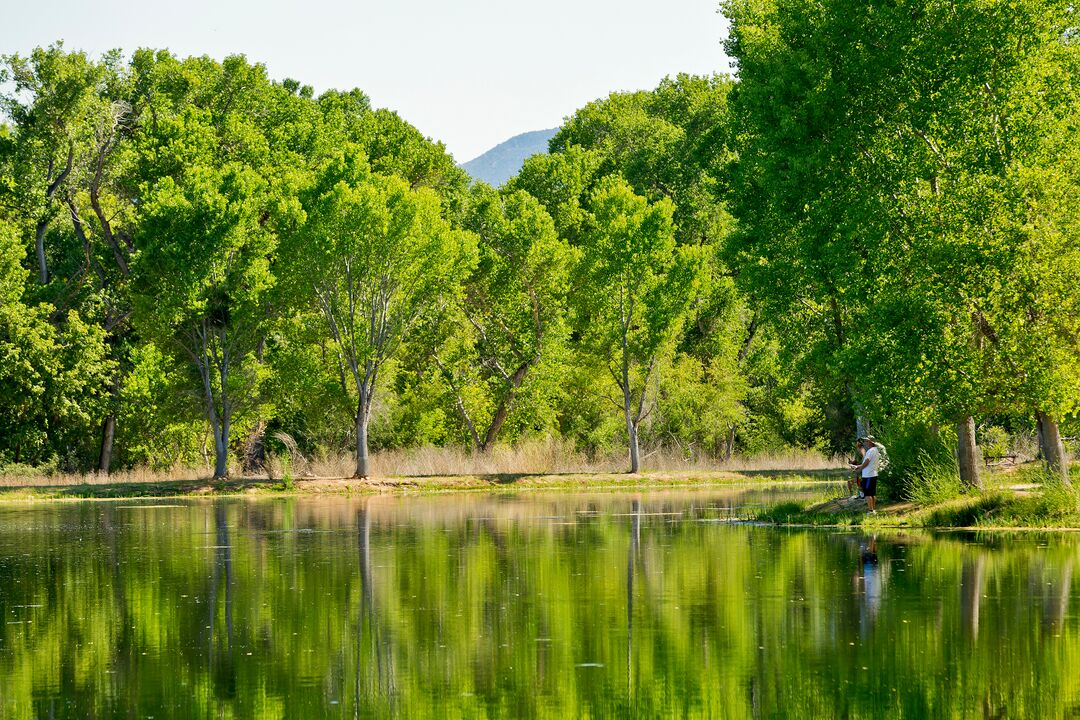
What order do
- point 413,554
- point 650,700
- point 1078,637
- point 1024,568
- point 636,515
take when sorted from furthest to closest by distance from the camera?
point 636,515
point 413,554
point 1024,568
point 1078,637
point 650,700

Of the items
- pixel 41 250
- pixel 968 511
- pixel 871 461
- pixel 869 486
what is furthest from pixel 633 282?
pixel 968 511

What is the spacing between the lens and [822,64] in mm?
35750

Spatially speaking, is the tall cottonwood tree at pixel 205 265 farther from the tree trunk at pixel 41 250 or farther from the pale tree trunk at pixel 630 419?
the pale tree trunk at pixel 630 419

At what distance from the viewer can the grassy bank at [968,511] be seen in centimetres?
2629

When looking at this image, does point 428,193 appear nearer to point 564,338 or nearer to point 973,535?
point 564,338

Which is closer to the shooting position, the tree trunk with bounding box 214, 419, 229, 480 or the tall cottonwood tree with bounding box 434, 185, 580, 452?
the tree trunk with bounding box 214, 419, 229, 480

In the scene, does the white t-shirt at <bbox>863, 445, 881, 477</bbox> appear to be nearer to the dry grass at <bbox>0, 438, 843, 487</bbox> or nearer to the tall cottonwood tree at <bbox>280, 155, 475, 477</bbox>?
the tall cottonwood tree at <bbox>280, 155, 475, 477</bbox>

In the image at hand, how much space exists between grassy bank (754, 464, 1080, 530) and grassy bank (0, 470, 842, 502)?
71.5 ft

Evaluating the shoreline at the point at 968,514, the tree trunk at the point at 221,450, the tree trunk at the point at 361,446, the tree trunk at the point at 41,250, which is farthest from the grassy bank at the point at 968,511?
the tree trunk at the point at 41,250

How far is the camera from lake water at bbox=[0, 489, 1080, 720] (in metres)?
11.2

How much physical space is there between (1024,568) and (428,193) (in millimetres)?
41854

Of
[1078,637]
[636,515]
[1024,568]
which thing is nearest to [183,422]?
[636,515]

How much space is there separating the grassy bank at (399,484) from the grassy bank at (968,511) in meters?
21.8

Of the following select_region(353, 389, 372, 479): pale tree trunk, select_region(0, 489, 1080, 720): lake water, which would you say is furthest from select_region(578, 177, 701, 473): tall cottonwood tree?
select_region(0, 489, 1080, 720): lake water
